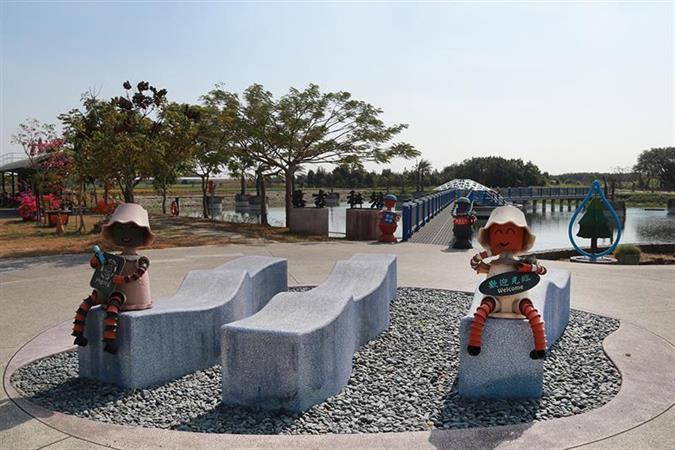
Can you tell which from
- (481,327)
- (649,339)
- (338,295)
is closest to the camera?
(481,327)

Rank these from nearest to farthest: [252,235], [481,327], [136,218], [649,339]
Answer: [481,327], [136,218], [649,339], [252,235]

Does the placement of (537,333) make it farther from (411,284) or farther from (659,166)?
(659,166)

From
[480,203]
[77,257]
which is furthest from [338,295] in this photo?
[480,203]

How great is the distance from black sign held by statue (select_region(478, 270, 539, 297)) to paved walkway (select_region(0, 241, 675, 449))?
3.37 ft

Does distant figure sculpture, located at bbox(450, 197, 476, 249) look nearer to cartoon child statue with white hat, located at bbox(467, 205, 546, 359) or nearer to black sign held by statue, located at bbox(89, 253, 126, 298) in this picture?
cartoon child statue with white hat, located at bbox(467, 205, 546, 359)

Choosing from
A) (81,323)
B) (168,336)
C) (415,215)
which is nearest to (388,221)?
(415,215)

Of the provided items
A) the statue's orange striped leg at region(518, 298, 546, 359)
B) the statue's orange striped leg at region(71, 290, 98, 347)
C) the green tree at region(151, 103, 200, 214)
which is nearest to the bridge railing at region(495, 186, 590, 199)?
the green tree at region(151, 103, 200, 214)

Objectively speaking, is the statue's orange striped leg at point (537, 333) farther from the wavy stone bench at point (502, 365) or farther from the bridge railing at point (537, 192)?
the bridge railing at point (537, 192)

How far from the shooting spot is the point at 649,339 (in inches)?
234

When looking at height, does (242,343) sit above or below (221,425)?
above

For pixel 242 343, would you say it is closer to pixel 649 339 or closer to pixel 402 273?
pixel 649 339

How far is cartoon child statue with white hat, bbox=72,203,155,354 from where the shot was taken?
4.81m

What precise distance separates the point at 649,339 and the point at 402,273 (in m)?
5.11

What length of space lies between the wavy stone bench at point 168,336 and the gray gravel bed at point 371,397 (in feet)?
0.38
